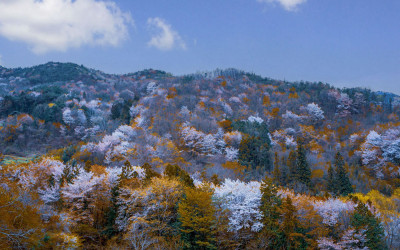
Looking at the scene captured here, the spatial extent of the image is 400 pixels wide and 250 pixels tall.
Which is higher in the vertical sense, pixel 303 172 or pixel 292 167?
pixel 292 167

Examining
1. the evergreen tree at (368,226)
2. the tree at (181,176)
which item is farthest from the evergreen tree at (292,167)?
the tree at (181,176)

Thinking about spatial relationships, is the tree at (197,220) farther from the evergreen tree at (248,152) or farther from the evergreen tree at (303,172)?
the evergreen tree at (248,152)

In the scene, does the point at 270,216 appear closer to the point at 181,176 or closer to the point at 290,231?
the point at 290,231

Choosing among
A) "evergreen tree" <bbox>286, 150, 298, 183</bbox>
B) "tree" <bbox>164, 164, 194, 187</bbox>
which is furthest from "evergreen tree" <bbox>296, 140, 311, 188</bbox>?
"tree" <bbox>164, 164, 194, 187</bbox>

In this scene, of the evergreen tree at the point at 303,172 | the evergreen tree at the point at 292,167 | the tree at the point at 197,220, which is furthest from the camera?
the evergreen tree at the point at 292,167

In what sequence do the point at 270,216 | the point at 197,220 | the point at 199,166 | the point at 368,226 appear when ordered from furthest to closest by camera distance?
the point at 199,166, the point at 270,216, the point at 368,226, the point at 197,220

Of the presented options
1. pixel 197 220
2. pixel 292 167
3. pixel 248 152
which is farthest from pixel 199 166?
pixel 197 220
